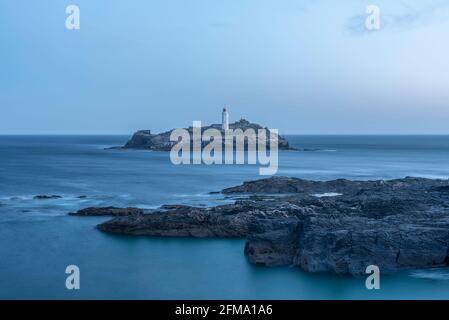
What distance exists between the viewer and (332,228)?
21.2 m

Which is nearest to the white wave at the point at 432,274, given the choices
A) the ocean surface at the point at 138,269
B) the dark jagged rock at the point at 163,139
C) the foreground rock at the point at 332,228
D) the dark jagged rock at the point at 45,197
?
the ocean surface at the point at 138,269

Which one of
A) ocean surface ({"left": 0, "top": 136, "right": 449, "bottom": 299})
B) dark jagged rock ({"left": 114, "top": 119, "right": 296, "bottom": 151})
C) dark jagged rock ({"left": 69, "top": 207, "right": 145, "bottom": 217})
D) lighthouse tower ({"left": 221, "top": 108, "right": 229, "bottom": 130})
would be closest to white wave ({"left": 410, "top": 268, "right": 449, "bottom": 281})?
ocean surface ({"left": 0, "top": 136, "right": 449, "bottom": 299})

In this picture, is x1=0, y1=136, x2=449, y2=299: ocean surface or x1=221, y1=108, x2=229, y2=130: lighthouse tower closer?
x1=0, y1=136, x2=449, y2=299: ocean surface

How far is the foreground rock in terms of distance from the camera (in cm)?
1983

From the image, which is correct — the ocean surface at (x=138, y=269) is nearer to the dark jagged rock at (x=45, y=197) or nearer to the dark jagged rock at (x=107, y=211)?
the dark jagged rock at (x=107, y=211)

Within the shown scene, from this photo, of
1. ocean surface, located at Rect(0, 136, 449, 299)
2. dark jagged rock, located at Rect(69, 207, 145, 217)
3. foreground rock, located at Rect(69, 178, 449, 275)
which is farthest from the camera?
dark jagged rock, located at Rect(69, 207, 145, 217)

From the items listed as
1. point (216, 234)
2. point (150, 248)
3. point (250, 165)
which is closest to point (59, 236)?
point (150, 248)

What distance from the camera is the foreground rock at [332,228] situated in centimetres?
1983

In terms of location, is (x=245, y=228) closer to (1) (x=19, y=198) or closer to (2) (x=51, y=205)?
(2) (x=51, y=205)

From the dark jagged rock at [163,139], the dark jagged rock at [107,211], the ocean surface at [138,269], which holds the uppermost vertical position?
the dark jagged rock at [163,139]

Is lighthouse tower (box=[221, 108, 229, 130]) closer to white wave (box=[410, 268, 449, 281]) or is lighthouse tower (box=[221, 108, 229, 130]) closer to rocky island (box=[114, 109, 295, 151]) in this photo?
rocky island (box=[114, 109, 295, 151])

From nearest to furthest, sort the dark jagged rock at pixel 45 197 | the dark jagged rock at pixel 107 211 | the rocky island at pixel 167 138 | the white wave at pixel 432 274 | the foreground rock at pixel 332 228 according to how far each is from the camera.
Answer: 1. the white wave at pixel 432 274
2. the foreground rock at pixel 332 228
3. the dark jagged rock at pixel 107 211
4. the dark jagged rock at pixel 45 197
5. the rocky island at pixel 167 138

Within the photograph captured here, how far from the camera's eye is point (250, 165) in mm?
73188

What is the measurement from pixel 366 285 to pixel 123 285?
832 cm
